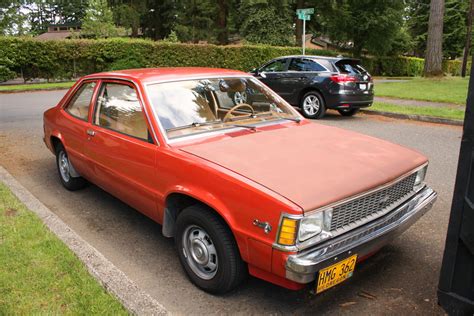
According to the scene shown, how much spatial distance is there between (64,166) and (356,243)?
405 cm

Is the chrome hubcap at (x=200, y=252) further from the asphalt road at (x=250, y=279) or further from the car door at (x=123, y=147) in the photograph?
the car door at (x=123, y=147)

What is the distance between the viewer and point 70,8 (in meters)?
81.9

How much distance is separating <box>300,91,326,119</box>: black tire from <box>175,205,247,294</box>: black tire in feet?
27.8

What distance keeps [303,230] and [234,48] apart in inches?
964

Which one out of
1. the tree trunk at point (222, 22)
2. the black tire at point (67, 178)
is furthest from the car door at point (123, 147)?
the tree trunk at point (222, 22)

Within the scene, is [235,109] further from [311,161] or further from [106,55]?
[106,55]

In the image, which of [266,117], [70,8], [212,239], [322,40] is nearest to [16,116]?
[266,117]

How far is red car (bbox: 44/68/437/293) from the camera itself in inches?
100

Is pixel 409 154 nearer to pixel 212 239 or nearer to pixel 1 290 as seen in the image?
pixel 212 239

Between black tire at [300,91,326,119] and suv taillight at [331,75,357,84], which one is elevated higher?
suv taillight at [331,75,357,84]

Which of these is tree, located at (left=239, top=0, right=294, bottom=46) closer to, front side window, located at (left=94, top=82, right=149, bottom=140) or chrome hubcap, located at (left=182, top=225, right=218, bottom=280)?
front side window, located at (left=94, top=82, right=149, bottom=140)

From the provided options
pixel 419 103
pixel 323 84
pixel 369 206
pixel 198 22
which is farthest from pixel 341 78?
pixel 198 22

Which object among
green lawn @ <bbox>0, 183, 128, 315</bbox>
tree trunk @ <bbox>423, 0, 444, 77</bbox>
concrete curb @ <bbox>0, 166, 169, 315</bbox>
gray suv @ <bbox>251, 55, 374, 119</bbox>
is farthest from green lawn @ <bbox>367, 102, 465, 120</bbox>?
green lawn @ <bbox>0, 183, 128, 315</bbox>

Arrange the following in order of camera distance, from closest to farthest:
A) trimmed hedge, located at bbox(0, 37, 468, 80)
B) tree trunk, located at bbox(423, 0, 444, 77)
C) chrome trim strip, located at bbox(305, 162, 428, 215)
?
chrome trim strip, located at bbox(305, 162, 428, 215)
tree trunk, located at bbox(423, 0, 444, 77)
trimmed hedge, located at bbox(0, 37, 468, 80)
